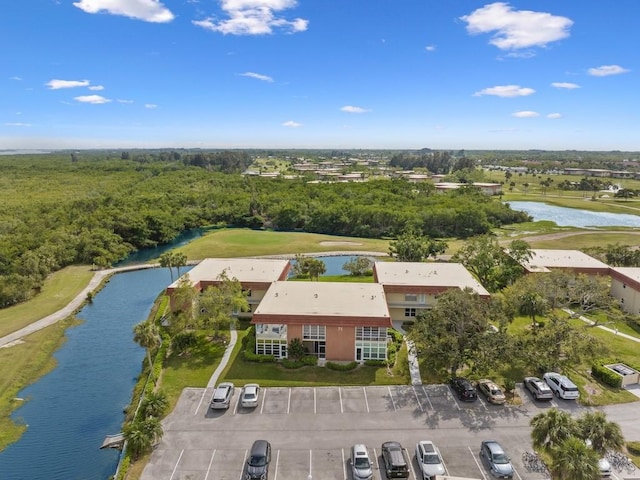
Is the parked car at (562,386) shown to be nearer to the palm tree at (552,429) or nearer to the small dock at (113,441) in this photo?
the palm tree at (552,429)

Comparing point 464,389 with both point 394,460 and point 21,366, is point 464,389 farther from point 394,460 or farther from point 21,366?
point 21,366

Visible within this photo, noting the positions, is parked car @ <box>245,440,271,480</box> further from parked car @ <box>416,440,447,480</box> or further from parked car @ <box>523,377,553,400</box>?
parked car @ <box>523,377,553,400</box>

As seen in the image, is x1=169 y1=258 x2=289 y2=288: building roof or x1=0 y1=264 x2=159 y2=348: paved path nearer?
x1=0 y1=264 x2=159 y2=348: paved path

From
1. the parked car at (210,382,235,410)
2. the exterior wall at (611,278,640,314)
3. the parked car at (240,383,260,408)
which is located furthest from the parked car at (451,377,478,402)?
the exterior wall at (611,278,640,314)

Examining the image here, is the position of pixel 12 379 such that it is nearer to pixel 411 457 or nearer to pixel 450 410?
pixel 411 457

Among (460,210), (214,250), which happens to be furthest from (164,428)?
(460,210)
